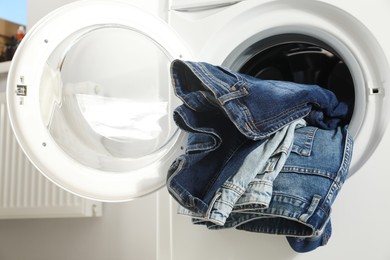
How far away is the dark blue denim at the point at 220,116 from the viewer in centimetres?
61

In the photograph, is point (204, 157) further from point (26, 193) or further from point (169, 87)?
point (26, 193)

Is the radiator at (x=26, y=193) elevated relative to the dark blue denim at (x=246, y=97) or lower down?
lower down

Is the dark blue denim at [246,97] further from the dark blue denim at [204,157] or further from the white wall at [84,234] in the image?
the white wall at [84,234]

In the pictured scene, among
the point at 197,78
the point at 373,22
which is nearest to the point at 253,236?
the point at 197,78

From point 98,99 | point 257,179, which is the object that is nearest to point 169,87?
point 98,99

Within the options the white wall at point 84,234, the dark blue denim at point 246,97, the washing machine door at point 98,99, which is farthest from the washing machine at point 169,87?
the white wall at point 84,234

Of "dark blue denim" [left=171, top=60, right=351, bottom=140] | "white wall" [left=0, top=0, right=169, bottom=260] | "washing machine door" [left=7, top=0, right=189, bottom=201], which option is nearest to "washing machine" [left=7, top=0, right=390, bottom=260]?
"washing machine door" [left=7, top=0, right=189, bottom=201]

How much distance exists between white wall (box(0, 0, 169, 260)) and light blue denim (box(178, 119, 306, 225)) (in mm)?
719

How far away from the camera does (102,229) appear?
1385 millimetres

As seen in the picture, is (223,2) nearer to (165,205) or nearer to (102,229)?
(165,205)

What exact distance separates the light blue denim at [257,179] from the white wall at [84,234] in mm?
719

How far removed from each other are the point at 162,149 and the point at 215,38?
264 millimetres

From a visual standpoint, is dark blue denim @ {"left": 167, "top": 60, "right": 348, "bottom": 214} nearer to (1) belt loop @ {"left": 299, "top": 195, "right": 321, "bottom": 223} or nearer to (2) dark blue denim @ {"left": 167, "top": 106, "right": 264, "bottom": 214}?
(2) dark blue denim @ {"left": 167, "top": 106, "right": 264, "bottom": 214}

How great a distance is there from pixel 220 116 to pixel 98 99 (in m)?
0.31
